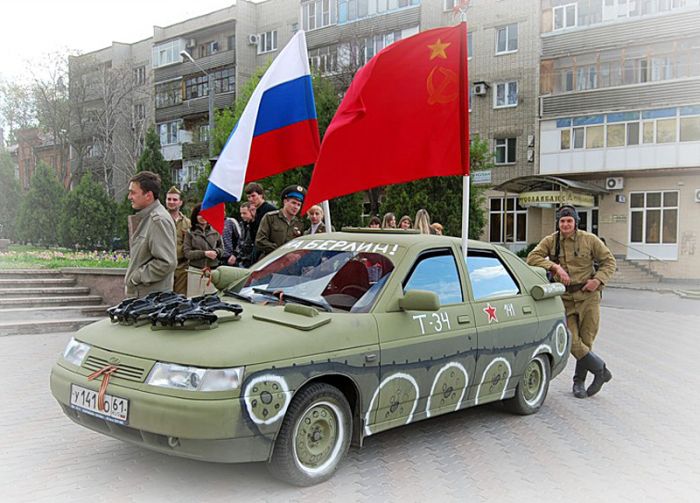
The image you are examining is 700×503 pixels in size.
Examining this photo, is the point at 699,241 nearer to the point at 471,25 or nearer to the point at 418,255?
the point at 471,25

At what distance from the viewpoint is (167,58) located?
168 feet

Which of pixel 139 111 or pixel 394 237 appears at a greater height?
pixel 139 111

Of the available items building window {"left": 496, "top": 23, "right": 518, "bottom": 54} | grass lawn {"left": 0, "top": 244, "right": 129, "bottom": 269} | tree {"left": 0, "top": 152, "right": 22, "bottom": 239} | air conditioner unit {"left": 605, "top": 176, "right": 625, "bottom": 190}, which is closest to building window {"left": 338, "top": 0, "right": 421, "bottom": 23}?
building window {"left": 496, "top": 23, "right": 518, "bottom": 54}

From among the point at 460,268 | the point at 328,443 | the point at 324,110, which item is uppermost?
the point at 324,110

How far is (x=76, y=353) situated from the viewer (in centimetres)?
454

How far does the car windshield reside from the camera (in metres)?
4.90

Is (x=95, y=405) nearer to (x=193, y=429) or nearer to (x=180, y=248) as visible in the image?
(x=193, y=429)

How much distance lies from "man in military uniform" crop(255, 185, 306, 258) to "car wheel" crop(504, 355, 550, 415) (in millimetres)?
3242

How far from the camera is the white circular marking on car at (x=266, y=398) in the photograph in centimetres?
386

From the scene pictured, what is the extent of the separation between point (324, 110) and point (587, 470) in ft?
77.5

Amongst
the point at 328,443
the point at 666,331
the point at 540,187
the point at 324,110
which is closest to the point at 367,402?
the point at 328,443

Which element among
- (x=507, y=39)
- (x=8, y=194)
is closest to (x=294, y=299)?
(x=507, y=39)

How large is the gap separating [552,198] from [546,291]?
25.1 metres

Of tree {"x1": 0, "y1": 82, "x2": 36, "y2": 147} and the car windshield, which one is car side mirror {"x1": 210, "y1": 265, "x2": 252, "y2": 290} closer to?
the car windshield
